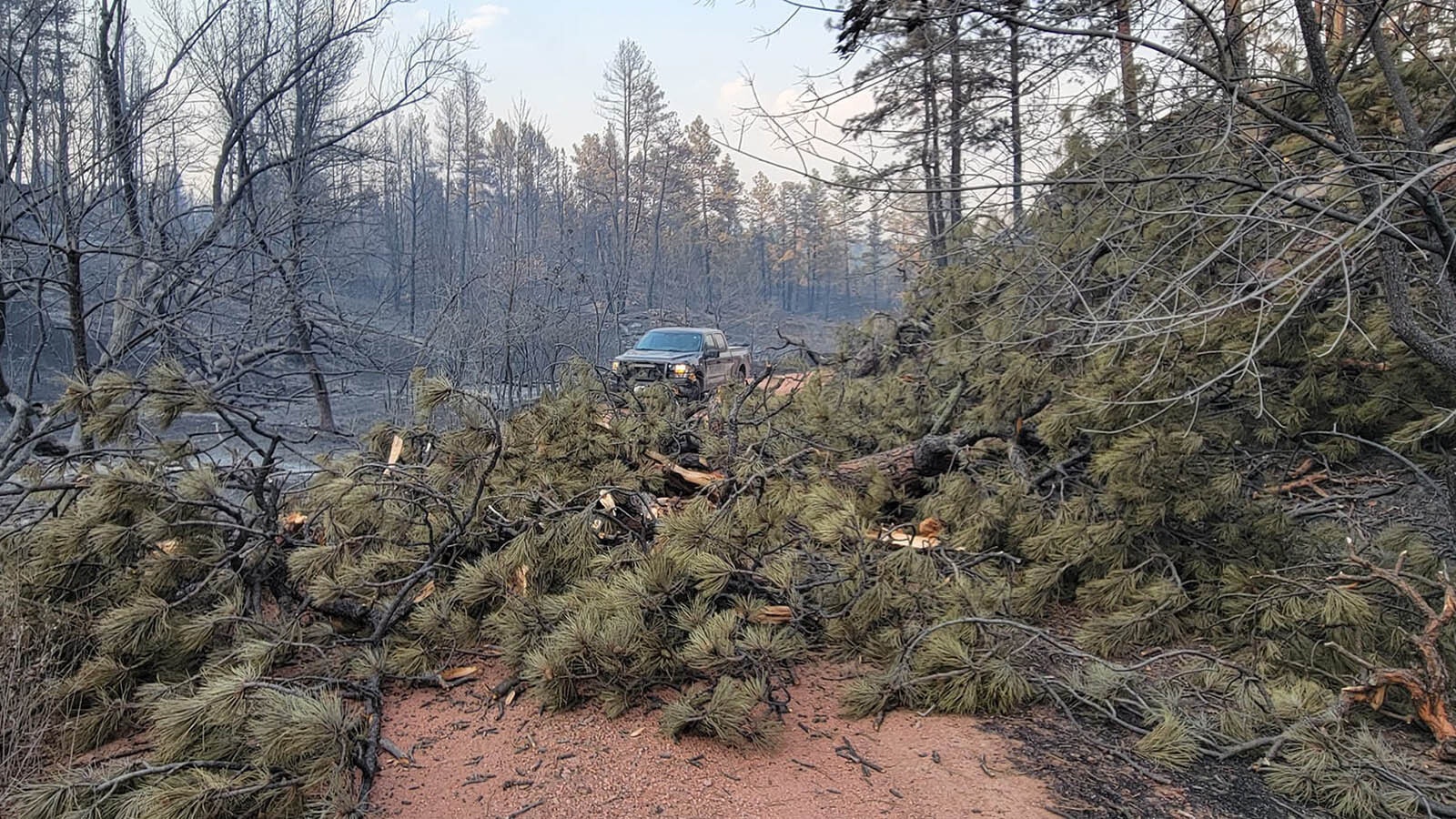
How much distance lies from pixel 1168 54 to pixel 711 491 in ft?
10.1

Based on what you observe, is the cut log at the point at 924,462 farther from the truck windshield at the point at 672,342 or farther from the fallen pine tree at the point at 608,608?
the truck windshield at the point at 672,342

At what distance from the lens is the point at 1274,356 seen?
457 centimetres

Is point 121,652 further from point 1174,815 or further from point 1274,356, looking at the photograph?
point 1274,356

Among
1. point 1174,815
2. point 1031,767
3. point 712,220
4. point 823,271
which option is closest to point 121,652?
point 1031,767

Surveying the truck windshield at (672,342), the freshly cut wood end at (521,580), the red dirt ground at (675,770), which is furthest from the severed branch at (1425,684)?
the truck windshield at (672,342)

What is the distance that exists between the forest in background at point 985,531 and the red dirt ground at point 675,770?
0.11 meters

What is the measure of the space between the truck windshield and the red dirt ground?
38.3ft

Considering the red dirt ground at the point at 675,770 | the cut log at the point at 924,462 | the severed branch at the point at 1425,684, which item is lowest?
the red dirt ground at the point at 675,770

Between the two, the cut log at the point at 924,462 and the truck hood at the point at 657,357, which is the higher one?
the truck hood at the point at 657,357

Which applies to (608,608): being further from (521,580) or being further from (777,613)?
(777,613)

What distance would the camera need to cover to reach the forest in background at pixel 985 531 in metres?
2.64

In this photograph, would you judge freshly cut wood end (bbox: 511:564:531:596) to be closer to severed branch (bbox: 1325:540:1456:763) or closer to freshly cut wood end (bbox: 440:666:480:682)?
freshly cut wood end (bbox: 440:666:480:682)

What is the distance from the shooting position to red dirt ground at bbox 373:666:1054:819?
2.38 m

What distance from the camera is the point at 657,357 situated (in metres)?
13.8
